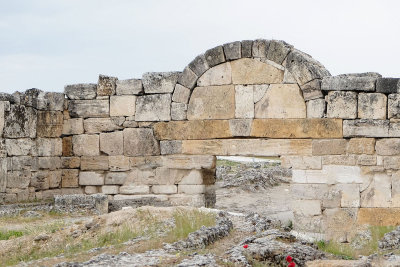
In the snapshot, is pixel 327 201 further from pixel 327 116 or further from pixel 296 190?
pixel 327 116

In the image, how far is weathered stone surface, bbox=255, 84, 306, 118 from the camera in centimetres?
1223

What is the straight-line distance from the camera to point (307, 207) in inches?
471

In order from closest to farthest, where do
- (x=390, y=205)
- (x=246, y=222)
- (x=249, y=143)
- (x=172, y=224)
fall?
(x=172, y=224), (x=246, y=222), (x=390, y=205), (x=249, y=143)

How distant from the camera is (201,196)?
42.1 ft

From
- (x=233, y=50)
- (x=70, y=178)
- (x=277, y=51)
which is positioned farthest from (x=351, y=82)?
(x=70, y=178)

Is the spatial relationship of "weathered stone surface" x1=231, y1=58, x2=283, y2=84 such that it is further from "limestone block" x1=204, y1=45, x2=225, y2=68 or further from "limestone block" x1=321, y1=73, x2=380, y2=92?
"limestone block" x1=321, y1=73, x2=380, y2=92

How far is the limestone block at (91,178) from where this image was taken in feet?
44.2

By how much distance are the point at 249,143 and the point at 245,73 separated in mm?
1427

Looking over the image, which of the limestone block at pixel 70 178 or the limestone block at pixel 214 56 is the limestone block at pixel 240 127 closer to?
the limestone block at pixel 214 56

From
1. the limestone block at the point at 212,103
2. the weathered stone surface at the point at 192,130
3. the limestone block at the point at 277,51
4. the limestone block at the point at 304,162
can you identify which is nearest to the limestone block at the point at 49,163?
the weathered stone surface at the point at 192,130

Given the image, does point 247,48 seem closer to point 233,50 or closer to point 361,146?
point 233,50

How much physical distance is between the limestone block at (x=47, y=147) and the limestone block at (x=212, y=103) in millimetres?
3028

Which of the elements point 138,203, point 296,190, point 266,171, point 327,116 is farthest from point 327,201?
point 266,171

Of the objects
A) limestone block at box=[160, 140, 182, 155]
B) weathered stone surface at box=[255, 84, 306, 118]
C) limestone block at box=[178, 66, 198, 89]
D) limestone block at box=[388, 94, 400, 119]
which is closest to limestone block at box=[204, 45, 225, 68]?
limestone block at box=[178, 66, 198, 89]
